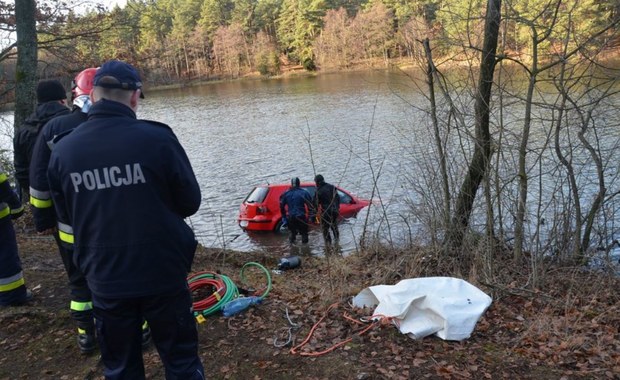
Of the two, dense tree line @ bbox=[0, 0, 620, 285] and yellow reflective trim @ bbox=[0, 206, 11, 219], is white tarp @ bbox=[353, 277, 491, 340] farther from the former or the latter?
yellow reflective trim @ bbox=[0, 206, 11, 219]

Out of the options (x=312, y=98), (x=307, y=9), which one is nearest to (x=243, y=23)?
(x=307, y=9)

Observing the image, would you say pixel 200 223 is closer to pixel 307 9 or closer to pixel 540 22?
pixel 540 22

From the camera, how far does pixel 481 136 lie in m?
7.30

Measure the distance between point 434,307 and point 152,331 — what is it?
2574mm

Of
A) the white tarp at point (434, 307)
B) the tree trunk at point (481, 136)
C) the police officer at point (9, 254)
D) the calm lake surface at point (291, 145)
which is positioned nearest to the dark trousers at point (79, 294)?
the police officer at point (9, 254)

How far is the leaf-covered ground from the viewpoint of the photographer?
3797 mm

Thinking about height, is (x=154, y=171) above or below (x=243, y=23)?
below

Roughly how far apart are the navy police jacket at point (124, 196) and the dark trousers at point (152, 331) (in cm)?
9

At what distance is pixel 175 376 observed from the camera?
8.87 ft

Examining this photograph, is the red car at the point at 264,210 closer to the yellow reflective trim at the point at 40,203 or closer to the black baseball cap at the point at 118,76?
the yellow reflective trim at the point at 40,203

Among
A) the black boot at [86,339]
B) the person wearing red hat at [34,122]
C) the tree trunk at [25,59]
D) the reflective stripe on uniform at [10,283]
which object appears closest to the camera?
the black boot at [86,339]

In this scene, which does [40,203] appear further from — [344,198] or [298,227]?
[344,198]

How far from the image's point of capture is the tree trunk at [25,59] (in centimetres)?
1023

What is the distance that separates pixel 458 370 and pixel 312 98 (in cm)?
4057
